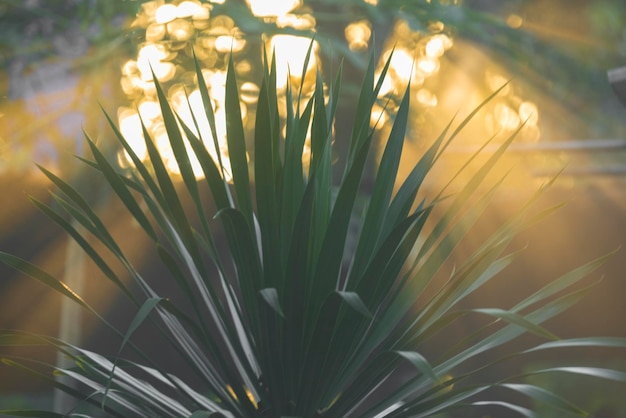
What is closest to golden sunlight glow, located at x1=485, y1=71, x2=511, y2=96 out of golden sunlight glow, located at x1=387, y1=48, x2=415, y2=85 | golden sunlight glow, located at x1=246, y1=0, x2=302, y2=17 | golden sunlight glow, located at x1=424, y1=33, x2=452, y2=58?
golden sunlight glow, located at x1=424, y1=33, x2=452, y2=58

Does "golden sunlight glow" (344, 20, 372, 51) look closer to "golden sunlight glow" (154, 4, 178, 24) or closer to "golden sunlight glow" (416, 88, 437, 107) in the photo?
"golden sunlight glow" (416, 88, 437, 107)

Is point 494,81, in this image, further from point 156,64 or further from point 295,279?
point 295,279

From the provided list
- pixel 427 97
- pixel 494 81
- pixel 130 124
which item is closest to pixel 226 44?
pixel 130 124

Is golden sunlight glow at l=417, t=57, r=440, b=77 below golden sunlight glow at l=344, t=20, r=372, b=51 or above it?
above

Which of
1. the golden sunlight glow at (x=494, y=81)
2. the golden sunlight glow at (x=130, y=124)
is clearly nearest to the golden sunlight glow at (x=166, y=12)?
the golden sunlight glow at (x=130, y=124)

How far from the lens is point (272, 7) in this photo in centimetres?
533

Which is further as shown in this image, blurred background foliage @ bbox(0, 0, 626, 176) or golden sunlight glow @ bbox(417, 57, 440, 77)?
golden sunlight glow @ bbox(417, 57, 440, 77)

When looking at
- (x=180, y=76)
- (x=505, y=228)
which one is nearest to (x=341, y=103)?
(x=180, y=76)

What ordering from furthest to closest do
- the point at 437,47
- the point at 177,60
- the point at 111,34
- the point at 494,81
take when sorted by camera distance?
1. the point at 494,81
2. the point at 437,47
3. the point at 177,60
4. the point at 111,34

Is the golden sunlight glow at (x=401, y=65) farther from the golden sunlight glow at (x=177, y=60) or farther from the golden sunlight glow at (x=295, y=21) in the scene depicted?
the golden sunlight glow at (x=295, y=21)

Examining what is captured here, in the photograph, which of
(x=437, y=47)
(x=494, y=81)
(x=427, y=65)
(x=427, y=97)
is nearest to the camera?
(x=437, y=47)

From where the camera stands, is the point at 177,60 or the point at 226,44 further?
the point at 226,44

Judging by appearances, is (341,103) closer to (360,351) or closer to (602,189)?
(602,189)

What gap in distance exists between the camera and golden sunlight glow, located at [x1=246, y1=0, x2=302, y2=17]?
5.18m
